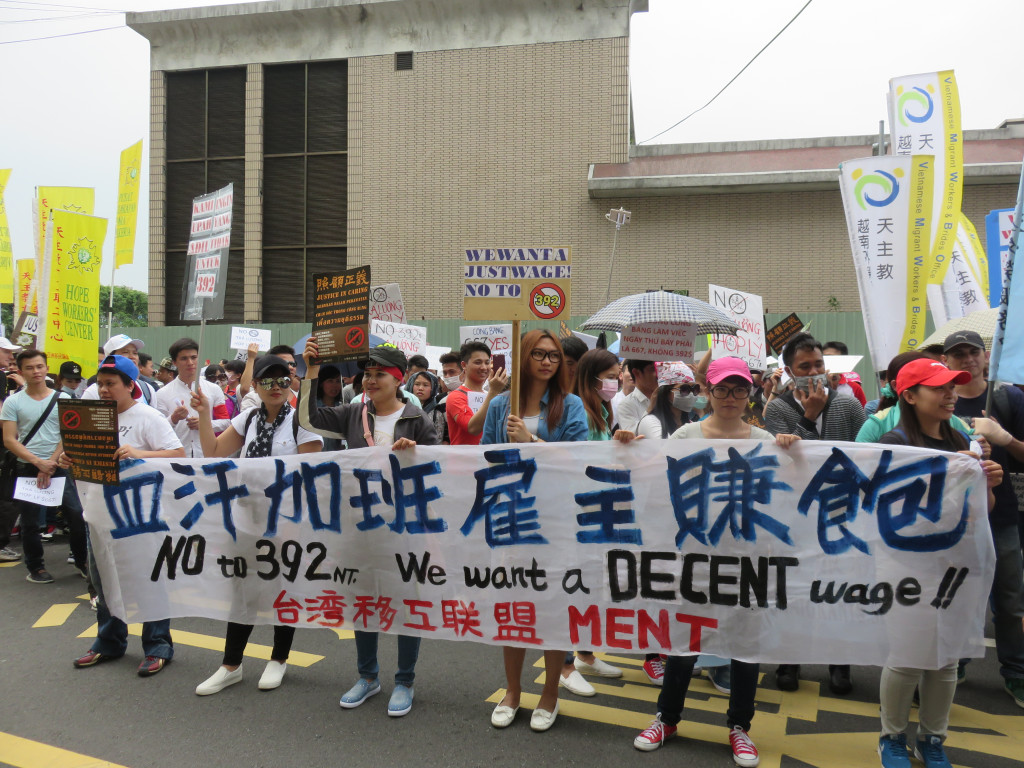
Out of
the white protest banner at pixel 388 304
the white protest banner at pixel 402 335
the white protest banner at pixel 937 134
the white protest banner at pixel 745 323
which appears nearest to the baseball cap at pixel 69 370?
the white protest banner at pixel 402 335

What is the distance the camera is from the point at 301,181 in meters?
22.7

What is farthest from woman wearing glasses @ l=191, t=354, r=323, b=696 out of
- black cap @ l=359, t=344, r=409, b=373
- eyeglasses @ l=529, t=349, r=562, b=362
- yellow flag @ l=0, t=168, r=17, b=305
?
yellow flag @ l=0, t=168, r=17, b=305

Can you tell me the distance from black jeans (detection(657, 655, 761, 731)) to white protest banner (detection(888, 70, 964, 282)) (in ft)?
18.3

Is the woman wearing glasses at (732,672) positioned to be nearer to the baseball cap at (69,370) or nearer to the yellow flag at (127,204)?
the baseball cap at (69,370)

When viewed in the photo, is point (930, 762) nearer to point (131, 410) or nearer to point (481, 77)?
point (131, 410)

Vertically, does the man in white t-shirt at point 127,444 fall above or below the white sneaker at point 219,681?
above

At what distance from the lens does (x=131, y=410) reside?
4.79m

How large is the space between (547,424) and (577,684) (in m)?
1.43

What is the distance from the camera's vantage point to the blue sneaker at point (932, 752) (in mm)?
3305

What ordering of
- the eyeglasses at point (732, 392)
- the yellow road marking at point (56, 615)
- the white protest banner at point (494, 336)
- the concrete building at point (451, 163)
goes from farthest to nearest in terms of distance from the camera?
the concrete building at point (451, 163) → the white protest banner at point (494, 336) → the yellow road marking at point (56, 615) → the eyeglasses at point (732, 392)

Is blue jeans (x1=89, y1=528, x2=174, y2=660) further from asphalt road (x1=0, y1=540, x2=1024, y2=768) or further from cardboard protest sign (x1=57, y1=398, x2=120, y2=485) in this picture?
cardboard protest sign (x1=57, y1=398, x2=120, y2=485)

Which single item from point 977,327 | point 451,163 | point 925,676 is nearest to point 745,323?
point 977,327

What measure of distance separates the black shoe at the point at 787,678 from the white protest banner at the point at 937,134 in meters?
4.81

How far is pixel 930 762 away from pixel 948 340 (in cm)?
229
